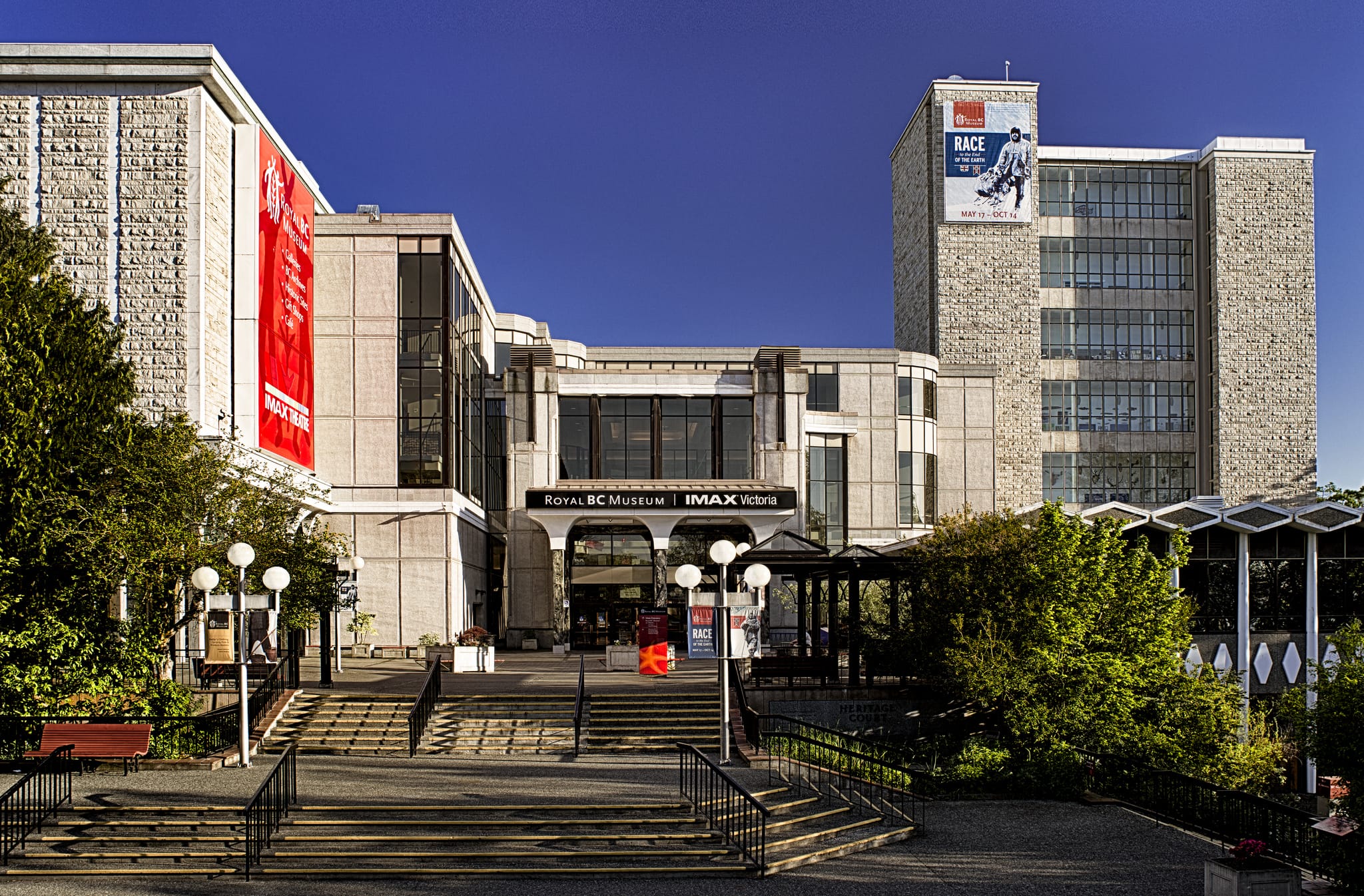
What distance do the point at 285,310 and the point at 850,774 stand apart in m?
24.0

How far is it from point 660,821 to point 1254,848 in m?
7.21

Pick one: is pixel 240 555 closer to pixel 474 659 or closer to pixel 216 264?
pixel 474 659

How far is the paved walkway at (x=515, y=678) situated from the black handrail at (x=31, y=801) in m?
8.40

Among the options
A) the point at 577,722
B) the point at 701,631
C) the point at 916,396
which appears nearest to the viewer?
the point at 701,631

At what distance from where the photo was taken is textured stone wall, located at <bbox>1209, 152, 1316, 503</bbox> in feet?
229

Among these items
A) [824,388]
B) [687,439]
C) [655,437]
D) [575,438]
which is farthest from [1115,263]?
[575,438]

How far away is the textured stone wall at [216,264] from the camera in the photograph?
30875 millimetres

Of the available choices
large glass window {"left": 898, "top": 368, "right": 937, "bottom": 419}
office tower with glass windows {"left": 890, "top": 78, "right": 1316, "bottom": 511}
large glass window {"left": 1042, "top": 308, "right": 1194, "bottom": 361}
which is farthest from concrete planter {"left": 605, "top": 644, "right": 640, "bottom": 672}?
large glass window {"left": 1042, "top": 308, "right": 1194, "bottom": 361}

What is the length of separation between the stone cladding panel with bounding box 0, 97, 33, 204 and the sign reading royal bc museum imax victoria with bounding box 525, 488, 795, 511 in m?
18.1

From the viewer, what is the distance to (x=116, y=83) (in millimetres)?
31172

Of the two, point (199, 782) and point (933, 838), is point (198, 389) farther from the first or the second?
point (933, 838)

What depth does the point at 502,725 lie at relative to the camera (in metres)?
23.0

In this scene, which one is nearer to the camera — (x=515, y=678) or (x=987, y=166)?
(x=515, y=678)

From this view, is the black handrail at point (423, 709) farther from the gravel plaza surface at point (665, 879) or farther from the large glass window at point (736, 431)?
the large glass window at point (736, 431)
